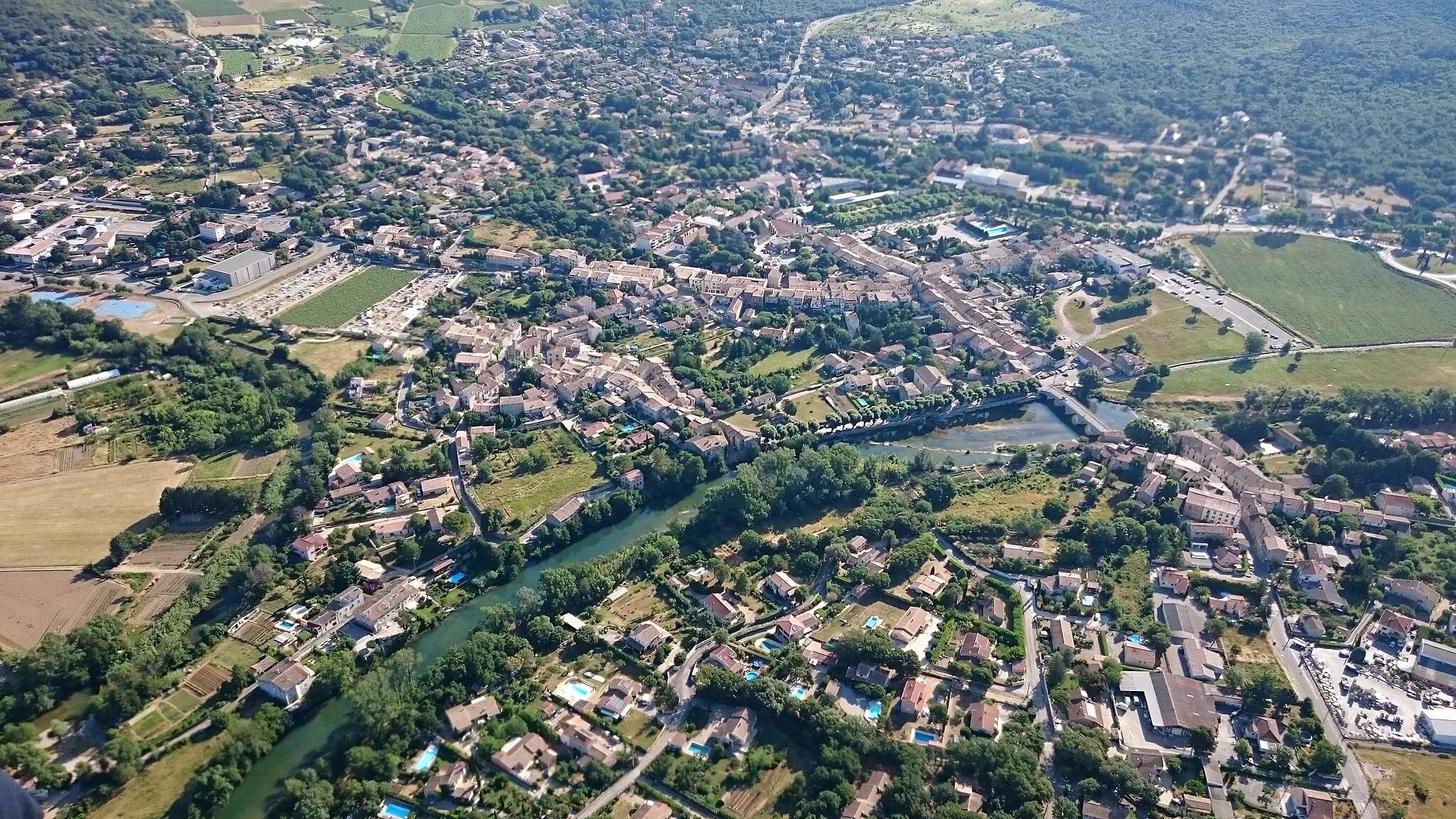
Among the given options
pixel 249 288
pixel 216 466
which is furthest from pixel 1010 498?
pixel 249 288

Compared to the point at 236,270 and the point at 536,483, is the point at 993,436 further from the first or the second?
the point at 236,270

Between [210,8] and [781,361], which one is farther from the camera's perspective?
[210,8]

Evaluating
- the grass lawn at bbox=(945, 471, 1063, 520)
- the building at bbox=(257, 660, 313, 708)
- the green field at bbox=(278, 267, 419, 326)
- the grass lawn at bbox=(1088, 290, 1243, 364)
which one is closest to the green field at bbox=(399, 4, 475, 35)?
the green field at bbox=(278, 267, 419, 326)

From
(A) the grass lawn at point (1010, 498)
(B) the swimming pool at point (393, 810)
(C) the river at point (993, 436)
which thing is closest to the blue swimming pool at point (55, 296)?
(B) the swimming pool at point (393, 810)

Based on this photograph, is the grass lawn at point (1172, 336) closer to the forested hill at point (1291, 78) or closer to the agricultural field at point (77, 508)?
the forested hill at point (1291, 78)

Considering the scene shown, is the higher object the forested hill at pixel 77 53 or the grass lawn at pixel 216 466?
the forested hill at pixel 77 53

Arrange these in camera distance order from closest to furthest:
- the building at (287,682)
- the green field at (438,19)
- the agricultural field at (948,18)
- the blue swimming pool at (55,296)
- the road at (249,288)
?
the building at (287,682), the blue swimming pool at (55,296), the road at (249,288), the green field at (438,19), the agricultural field at (948,18)

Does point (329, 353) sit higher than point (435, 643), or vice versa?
point (329, 353)

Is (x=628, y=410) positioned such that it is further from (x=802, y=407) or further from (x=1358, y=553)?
(x=1358, y=553)
